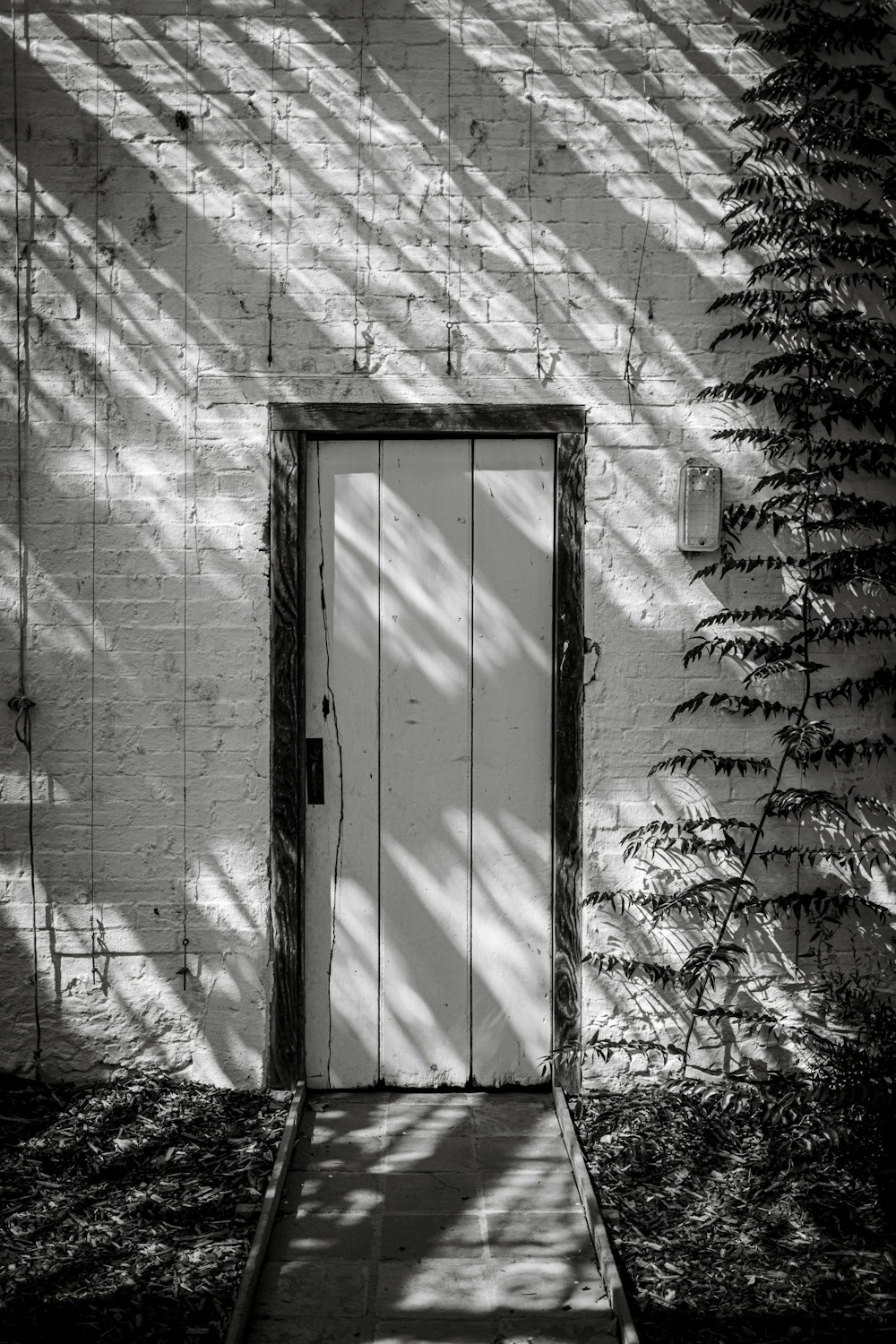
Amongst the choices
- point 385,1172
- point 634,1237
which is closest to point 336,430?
point 385,1172

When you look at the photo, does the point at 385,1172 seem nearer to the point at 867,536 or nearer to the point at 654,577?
the point at 654,577

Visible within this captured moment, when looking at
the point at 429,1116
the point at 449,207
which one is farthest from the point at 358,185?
the point at 429,1116

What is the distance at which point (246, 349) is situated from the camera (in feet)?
11.1

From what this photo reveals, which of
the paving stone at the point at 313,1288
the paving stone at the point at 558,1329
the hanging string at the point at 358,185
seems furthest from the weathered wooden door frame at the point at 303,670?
the paving stone at the point at 558,1329

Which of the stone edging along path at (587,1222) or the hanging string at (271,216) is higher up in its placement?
the hanging string at (271,216)

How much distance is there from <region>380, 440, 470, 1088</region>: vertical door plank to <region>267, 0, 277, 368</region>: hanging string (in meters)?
0.53

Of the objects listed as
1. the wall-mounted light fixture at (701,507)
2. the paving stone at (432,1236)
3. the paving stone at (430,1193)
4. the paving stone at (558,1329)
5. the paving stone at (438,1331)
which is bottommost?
the paving stone at (558,1329)

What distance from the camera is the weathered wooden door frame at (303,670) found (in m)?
3.38

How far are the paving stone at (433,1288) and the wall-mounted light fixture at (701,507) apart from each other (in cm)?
222

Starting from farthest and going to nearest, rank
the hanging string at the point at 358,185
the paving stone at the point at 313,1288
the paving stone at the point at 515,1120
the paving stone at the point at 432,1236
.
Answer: the hanging string at the point at 358,185 < the paving stone at the point at 515,1120 < the paving stone at the point at 432,1236 < the paving stone at the point at 313,1288

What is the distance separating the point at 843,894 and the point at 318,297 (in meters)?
2.68

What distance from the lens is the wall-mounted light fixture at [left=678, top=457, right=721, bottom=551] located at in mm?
3377

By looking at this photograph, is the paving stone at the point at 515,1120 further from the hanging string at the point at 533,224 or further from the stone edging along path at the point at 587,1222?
the hanging string at the point at 533,224

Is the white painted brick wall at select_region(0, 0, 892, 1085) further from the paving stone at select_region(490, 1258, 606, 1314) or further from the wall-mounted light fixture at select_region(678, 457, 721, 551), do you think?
the paving stone at select_region(490, 1258, 606, 1314)
